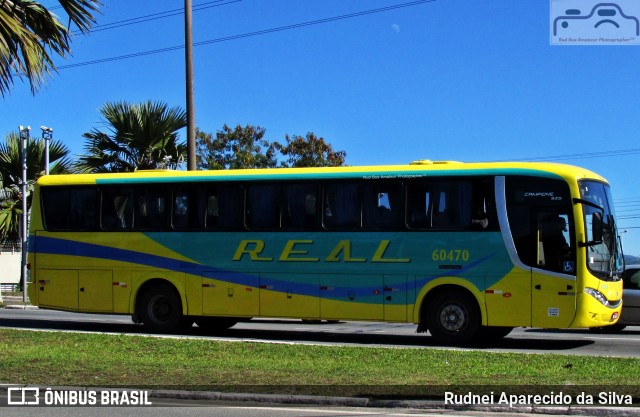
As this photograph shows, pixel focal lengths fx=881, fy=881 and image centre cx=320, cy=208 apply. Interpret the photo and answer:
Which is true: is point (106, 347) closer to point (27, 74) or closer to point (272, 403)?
point (27, 74)

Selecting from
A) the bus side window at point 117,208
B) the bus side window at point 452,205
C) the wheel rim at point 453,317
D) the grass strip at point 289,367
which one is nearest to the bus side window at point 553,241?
the bus side window at point 452,205

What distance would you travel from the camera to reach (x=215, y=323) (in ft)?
66.3

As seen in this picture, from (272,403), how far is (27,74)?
7548 millimetres

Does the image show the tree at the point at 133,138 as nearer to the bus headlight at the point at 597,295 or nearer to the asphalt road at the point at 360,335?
the asphalt road at the point at 360,335

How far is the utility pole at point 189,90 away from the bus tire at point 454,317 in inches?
315

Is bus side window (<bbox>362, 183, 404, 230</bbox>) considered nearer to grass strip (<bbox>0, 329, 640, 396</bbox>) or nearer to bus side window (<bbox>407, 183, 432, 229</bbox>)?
bus side window (<bbox>407, 183, 432, 229</bbox>)

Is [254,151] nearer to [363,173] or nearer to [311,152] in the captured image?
[311,152]

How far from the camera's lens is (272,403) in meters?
9.77

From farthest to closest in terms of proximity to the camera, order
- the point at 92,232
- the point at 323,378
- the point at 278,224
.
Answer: the point at 92,232
the point at 278,224
the point at 323,378

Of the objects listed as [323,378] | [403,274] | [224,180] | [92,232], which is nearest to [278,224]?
[224,180]

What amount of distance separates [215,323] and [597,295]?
28.5 ft

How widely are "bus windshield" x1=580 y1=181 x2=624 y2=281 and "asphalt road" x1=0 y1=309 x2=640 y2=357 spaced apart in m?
1.46

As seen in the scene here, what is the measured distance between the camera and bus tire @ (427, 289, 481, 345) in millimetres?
16359

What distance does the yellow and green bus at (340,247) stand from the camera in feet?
52.3
